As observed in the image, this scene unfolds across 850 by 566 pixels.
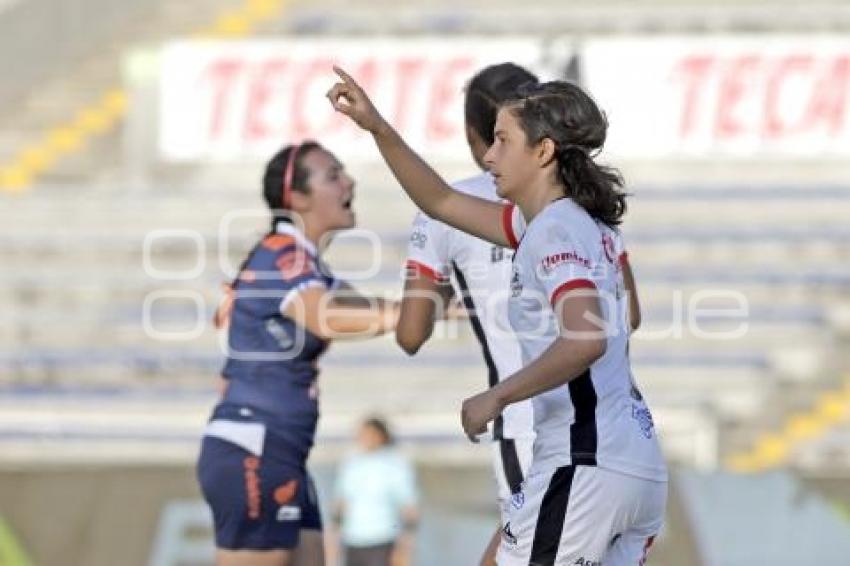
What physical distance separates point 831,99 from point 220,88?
514 cm

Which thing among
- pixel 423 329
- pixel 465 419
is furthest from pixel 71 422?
pixel 465 419

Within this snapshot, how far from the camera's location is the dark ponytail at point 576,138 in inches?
183

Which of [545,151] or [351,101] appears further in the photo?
[351,101]

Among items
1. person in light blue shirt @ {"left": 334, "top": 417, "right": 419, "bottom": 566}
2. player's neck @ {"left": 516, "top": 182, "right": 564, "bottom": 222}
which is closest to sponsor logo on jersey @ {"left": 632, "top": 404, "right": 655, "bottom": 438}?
player's neck @ {"left": 516, "top": 182, "right": 564, "bottom": 222}

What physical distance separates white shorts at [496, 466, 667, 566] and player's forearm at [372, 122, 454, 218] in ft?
2.75

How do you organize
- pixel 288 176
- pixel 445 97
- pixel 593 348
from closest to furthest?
1. pixel 593 348
2. pixel 288 176
3. pixel 445 97

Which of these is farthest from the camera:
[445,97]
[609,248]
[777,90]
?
[445,97]

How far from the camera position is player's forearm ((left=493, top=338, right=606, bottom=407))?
4.37 metres

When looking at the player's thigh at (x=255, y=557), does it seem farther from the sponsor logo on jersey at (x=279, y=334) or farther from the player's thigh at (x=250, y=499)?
the sponsor logo on jersey at (x=279, y=334)

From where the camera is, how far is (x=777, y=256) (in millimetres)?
15391

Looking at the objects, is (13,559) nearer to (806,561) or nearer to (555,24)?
(806,561)

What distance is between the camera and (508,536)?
4742 millimetres

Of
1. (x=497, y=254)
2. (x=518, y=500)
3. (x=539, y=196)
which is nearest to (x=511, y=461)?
(x=497, y=254)

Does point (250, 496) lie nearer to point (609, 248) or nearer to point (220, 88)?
point (609, 248)
